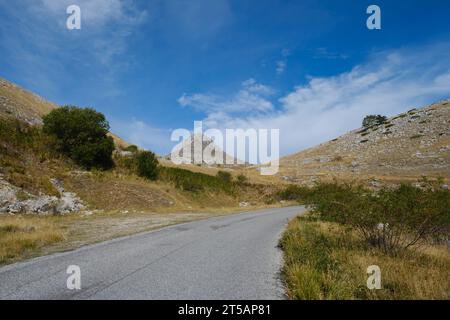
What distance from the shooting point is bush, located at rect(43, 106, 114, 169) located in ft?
98.4

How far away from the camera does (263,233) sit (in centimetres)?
1327

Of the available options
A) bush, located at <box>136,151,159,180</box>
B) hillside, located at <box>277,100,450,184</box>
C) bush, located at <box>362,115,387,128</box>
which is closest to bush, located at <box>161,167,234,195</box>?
bush, located at <box>136,151,159,180</box>

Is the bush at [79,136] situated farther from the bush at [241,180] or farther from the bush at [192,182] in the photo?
the bush at [241,180]

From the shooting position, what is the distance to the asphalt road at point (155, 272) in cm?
529

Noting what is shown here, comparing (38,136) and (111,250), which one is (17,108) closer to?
(38,136)

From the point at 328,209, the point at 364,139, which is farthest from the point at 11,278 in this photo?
the point at 364,139

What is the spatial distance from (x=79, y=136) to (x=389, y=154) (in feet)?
209

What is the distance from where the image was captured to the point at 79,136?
99.9 feet

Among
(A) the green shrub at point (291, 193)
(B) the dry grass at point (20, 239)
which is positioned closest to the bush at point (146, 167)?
(A) the green shrub at point (291, 193)

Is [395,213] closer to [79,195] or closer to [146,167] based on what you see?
[79,195]

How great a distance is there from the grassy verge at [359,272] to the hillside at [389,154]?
39996 mm

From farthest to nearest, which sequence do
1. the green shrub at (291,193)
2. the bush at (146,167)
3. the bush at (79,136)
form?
the green shrub at (291,193) → the bush at (146,167) → the bush at (79,136)

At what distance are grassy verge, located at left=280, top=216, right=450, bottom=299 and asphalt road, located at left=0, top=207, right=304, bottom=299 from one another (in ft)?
1.47

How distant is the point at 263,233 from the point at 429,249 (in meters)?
5.97
